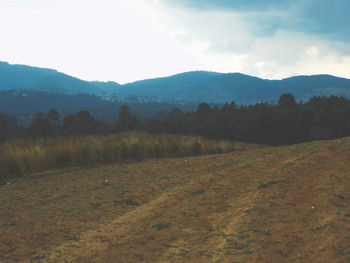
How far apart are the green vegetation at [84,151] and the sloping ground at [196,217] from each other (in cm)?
169

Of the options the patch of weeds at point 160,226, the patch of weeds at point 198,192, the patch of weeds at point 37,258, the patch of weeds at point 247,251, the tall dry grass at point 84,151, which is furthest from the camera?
the tall dry grass at point 84,151

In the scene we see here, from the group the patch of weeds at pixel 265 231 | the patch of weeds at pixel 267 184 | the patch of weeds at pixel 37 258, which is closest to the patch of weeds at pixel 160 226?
the patch of weeds at pixel 265 231

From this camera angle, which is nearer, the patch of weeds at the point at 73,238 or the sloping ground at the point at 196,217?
the sloping ground at the point at 196,217

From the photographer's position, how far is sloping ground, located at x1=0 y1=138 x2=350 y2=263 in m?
2.64

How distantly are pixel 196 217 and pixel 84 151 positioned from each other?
608 cm

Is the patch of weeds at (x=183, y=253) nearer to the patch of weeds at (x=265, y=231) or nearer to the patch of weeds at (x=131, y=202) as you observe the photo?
the patch of weeds at (x=265, y=231)

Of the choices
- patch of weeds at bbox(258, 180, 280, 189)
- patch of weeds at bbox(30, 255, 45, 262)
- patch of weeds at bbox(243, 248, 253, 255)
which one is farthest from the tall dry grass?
patch of weeds at bbox(243, 248, 253, 255)

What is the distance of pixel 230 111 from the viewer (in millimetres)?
44156

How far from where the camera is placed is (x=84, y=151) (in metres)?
8.75

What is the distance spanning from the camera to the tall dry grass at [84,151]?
7.37 m

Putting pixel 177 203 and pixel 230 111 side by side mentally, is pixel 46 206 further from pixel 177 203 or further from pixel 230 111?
pixel 230 111

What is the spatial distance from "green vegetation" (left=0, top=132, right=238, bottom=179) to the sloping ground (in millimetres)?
1694

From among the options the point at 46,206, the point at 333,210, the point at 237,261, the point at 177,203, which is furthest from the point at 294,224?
the point at 46,206

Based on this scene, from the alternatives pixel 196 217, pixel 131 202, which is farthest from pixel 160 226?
pixel 131 202
